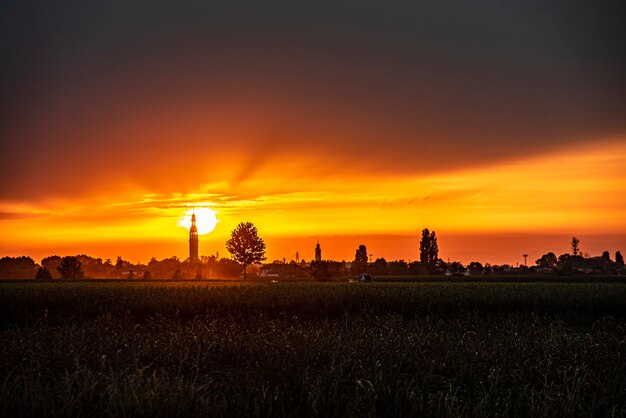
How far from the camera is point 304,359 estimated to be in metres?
9.55

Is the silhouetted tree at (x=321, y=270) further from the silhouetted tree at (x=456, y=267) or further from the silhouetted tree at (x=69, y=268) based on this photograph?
the silhouetted tree at (x=456, y=267)

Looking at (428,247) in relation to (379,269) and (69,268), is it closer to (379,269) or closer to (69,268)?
(379,269)

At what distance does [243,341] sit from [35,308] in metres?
17.5

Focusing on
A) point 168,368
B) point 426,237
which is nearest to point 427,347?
point 168,368

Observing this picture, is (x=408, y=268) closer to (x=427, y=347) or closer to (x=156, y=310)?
(x=156, y=310)

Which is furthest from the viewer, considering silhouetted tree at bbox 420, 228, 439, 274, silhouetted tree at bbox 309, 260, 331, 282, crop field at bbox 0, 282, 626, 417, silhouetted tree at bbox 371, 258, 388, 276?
silhouetted tree at bbox 420, 228, 439, 274

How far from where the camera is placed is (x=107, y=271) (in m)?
182

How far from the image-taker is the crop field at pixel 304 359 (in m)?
6.18

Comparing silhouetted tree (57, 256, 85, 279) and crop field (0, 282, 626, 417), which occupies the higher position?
silhouetted tree (57, 256, 85, 279)

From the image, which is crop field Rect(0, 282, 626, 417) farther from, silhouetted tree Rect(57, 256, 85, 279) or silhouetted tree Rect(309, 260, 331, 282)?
silhouetted tree Rect(57, 256, 85, 279)

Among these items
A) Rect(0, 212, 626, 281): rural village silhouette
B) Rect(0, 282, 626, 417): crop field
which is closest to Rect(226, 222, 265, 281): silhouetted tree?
Rect(0, 212, 626, 281): rural village silhouette

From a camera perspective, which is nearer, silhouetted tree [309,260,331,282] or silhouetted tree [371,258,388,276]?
silhouetted tree [309,260,331,282]

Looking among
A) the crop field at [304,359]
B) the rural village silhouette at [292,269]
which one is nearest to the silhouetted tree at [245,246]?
the rural village silhouette at [292,269]

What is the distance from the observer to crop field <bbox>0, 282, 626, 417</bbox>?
6180mm
